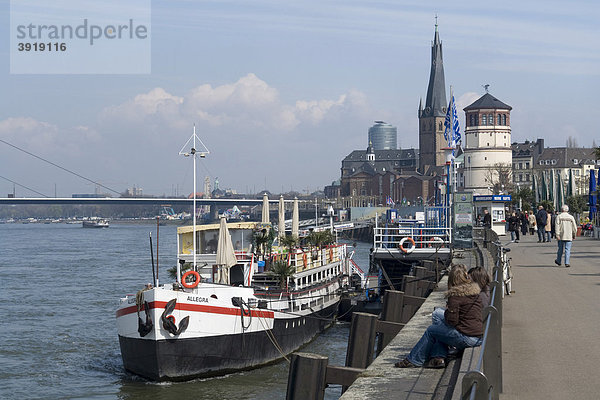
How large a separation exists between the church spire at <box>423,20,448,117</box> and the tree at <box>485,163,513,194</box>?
211ft

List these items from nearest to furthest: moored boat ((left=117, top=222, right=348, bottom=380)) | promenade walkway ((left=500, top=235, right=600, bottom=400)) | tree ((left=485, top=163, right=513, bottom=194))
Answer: promenade walkway ((left=500, top=235, right=600, bottom=400)), moored boat ((left=117, top=222, right=348, bottom=380)), tree ((left=485, top=163, right=513, bottom=194))

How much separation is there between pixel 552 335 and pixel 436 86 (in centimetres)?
18327

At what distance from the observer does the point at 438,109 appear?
195 meters

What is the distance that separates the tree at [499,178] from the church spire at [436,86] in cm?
6437

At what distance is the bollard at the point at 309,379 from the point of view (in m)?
8.57

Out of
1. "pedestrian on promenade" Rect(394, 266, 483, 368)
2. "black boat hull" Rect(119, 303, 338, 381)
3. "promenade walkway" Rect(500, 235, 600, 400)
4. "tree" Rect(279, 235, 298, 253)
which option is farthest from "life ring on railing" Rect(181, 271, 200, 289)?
"pedestrian on promenade" Rect(394, 266, 483, 368)

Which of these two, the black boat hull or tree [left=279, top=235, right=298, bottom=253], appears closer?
the black boat hull

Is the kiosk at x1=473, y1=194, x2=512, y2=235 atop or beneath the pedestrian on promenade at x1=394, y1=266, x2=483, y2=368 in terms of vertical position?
atop

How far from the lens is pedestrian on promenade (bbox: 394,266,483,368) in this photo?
27.4ft

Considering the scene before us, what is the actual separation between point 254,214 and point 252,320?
15188cm

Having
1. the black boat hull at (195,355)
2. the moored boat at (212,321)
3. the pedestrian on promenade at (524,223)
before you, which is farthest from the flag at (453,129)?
the black boat hull at (195,355)

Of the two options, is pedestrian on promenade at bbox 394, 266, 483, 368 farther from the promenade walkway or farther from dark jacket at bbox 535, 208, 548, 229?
dark jacket at bbox 535, 208, 548, 229

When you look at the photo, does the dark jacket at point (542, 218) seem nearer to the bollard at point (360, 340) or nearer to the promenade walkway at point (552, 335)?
the promenade walkway at point (552, 335)

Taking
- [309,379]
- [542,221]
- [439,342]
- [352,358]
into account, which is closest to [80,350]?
[352,358]
